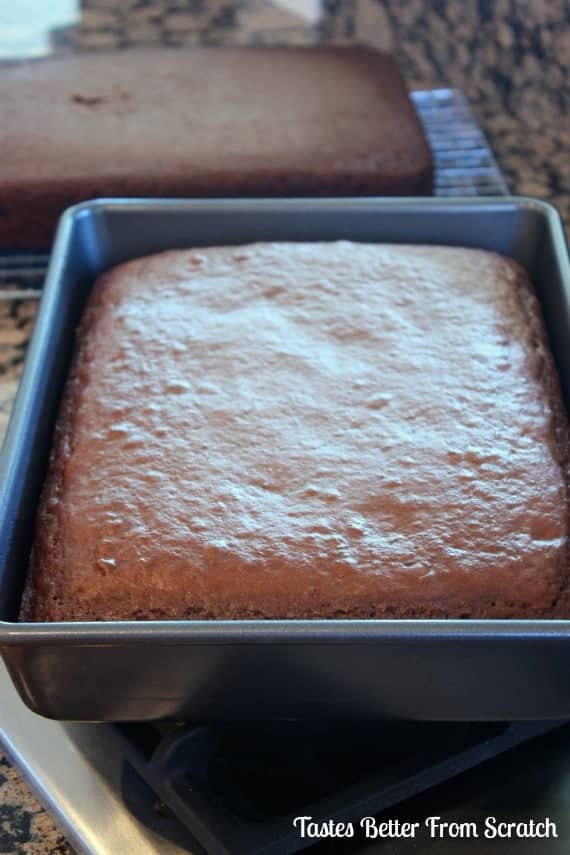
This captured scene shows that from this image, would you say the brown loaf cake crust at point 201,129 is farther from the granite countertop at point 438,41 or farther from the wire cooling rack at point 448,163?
the granite countertop at point 438,41

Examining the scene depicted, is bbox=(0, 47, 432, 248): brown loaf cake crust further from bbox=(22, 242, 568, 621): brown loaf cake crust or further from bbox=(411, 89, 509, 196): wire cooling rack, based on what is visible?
bbox=(22, 242, 568, 621): brown loaf cake crust

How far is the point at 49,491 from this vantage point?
2.68 feet

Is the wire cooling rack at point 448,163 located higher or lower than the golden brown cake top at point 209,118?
lower

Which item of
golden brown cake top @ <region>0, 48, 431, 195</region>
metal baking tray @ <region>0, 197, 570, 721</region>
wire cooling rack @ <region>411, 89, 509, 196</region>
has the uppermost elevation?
golden brown cake top @ <region>0, 48, 431, 195</region>

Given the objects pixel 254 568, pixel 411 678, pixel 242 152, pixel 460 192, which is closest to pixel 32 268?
pixel 242 152

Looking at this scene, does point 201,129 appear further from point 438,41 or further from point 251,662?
point 251,662

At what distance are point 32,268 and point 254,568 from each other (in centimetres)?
70

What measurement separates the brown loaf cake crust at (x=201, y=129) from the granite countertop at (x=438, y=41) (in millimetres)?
170

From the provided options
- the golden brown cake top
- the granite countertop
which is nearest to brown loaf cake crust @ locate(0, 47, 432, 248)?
the golden brown cake top

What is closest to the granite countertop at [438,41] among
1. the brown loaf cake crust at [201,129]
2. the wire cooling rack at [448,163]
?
the wire cooling rack at [448,163]

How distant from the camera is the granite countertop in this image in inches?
56.8

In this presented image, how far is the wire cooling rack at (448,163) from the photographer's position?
127cm

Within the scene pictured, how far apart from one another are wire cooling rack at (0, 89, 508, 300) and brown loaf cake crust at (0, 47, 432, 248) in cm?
4

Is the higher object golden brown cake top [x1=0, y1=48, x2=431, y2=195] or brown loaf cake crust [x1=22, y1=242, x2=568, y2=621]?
golden brown cake top [x1=0, y1=48, x2=431, y2=195]
